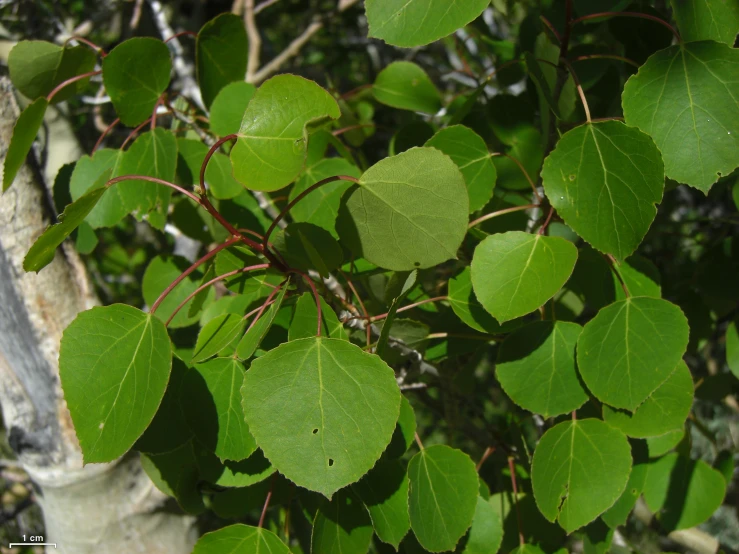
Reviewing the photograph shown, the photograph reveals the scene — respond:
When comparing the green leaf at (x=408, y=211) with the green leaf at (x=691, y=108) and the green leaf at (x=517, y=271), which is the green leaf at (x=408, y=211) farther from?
the green leaf at (x=691, y=108)

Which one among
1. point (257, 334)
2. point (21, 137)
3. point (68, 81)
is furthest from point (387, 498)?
point (68, 81)

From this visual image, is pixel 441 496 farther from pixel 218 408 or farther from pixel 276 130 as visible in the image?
pixel 276 130

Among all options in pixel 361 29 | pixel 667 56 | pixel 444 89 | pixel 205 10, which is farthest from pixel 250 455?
pixel 361 29

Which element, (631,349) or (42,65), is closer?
(631,349)

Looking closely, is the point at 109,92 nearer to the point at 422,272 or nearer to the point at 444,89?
the point at 422,272

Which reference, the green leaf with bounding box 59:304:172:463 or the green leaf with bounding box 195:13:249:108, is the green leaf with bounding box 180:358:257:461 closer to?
the green leaf with bounding box 59:304:172:463

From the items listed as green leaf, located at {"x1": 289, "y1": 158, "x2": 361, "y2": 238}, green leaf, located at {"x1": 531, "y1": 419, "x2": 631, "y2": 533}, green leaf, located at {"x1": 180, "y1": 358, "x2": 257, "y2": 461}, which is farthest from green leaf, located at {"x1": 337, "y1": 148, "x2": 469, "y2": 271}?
green leaf, located at {"x1": 531, "y1": 419, "x2": 631, "y2": 533}
